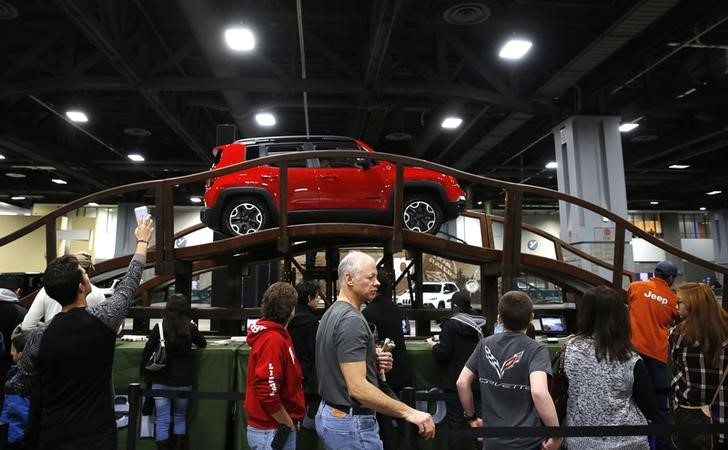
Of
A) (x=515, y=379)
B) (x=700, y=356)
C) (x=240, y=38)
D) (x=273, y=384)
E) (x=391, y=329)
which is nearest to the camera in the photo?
(x=515, y=379)

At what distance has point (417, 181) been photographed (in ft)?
23.2

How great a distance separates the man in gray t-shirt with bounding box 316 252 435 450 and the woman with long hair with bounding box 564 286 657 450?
0.96 meters

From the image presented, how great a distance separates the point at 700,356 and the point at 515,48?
728cm

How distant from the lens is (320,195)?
6965 mm

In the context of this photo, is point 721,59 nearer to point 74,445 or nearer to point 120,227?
point 74,445

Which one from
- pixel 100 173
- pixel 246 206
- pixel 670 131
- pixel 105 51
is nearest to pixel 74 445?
pixel 246 206

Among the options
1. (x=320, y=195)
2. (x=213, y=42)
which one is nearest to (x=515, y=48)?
(x=320, y=195)

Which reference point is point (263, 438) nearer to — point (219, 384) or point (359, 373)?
point (359, 373)

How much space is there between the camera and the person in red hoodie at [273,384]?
9.80ft

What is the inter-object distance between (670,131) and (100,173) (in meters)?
20.9

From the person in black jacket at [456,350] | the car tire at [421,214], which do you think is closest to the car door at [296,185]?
the car tire at [421,214]

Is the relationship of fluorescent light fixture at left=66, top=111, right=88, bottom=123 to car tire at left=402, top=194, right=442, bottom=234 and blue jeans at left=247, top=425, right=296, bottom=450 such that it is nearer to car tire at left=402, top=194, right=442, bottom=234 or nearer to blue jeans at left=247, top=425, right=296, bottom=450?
car tire at left=402, top=194, right=442, bottom=234

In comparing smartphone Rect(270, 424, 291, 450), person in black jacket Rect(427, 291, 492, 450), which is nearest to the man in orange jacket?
person in black jacket Rect(427, 291, 492, 450)

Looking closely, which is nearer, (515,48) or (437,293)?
(515,48)
